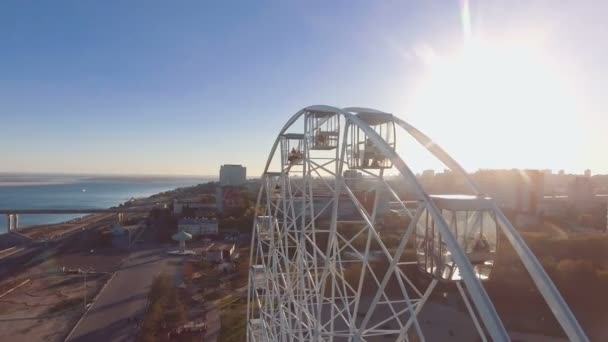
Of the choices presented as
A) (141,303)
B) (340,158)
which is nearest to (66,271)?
(141,303)

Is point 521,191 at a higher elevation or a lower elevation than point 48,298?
higher

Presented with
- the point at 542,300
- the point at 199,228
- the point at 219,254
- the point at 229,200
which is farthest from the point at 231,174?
the point at 542,300

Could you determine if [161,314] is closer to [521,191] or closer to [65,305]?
[65,305]

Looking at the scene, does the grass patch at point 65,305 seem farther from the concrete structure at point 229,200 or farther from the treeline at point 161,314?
the concrete structure at point 229,200

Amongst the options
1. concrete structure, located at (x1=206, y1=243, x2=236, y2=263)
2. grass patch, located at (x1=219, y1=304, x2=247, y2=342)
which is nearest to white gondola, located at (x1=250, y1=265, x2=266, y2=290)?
grass patch, located at (x1=219, y1=304, x2=247, y2=342)

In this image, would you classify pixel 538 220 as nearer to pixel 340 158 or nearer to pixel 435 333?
pixel 435 333

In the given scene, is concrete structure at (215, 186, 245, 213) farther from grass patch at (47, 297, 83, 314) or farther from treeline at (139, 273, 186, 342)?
treeline at (139, 273, 186, 342)
